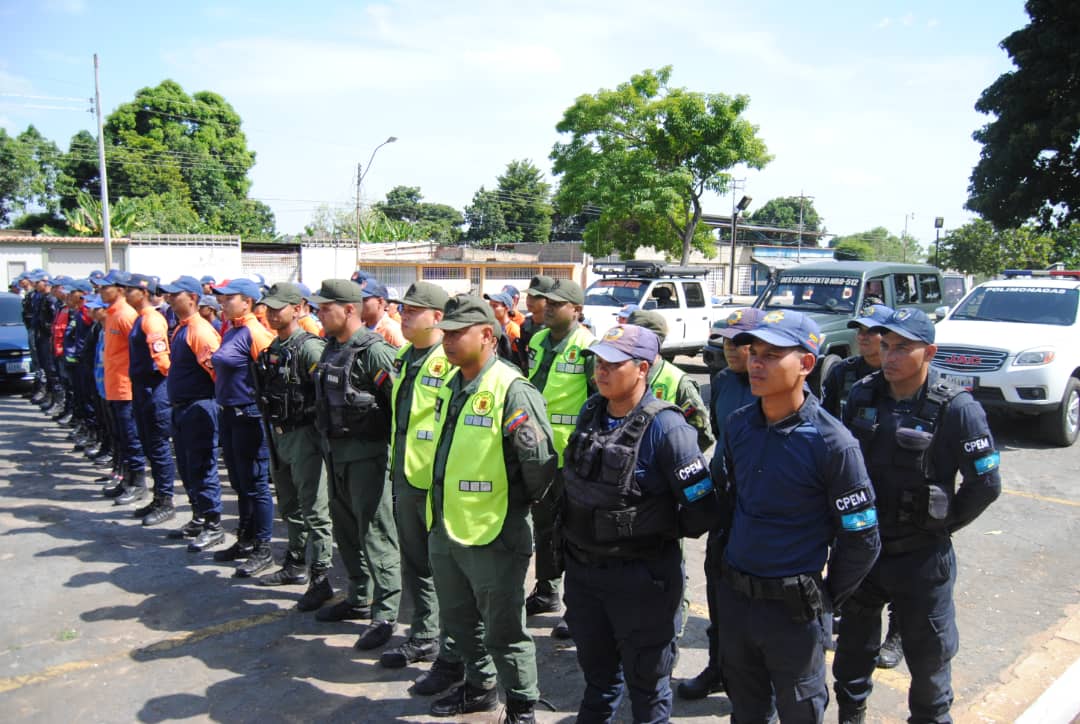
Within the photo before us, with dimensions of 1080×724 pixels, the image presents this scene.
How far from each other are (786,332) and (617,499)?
867mm

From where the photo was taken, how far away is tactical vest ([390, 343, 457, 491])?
3789mm

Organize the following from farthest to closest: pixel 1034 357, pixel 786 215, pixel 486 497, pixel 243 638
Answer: pixel 786 215 → pixel 1034 357 → pixel 243 638 → pixel 486 497

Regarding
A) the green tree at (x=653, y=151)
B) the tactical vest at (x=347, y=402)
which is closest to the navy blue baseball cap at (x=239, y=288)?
the tactical vest at (x=347, y=402)

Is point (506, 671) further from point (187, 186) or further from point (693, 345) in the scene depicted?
point (187, 186)

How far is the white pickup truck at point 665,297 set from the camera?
15.0 meters

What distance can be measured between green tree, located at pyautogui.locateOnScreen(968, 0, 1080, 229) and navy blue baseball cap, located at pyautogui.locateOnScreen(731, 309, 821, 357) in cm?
2124

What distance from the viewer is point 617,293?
15.3 metres

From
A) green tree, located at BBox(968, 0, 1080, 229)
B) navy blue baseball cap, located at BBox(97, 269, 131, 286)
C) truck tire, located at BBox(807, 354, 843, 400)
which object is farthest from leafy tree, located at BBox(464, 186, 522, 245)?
navy blue baseball cap, located at BBox(97, 269, 131, 286)

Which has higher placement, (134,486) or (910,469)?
(910,469)

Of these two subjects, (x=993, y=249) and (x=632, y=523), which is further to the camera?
(x=993, y=249)

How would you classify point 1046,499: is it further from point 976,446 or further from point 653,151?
point 653,151

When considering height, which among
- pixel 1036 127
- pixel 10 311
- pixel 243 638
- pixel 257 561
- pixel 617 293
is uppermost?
pixel 1036 127

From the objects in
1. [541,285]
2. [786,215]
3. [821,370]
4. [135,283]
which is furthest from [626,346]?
[786,215]

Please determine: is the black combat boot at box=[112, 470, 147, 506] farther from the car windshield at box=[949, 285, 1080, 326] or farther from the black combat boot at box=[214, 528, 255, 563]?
the car windshield at box=[949, 285, 1080, 326]
